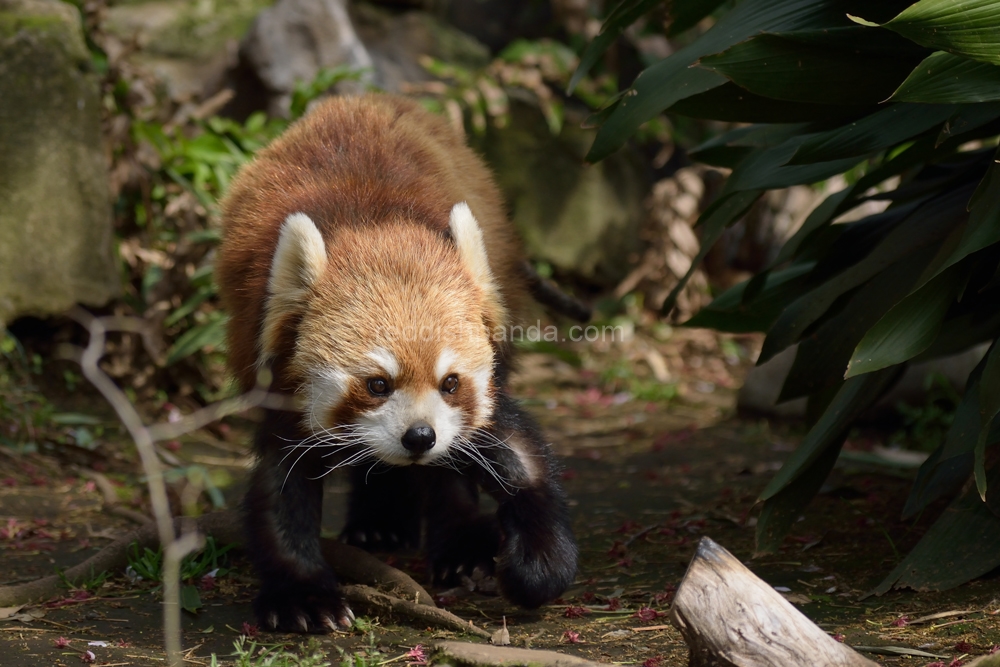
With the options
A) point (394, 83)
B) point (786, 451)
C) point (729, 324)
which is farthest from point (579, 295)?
point (729, 324)

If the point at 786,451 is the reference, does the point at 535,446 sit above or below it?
above

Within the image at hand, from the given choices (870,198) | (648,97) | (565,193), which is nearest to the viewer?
(648,97)

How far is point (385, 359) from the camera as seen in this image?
2980mm

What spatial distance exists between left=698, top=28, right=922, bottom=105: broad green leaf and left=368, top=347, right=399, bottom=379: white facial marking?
1358 millimetres

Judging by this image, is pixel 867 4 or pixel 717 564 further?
pixel 867 4

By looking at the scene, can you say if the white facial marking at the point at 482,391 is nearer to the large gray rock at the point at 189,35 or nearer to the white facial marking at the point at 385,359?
the white facial marking at the point at 385,359

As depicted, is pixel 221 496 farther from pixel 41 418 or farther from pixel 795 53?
pixel 795 53

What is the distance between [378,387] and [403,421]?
0.44 ft

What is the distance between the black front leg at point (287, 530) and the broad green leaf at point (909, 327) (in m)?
1.78

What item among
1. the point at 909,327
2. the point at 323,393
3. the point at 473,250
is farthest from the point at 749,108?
the point at 323,393

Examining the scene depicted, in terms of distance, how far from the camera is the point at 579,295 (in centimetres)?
916

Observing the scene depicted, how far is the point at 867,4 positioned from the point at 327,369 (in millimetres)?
2164

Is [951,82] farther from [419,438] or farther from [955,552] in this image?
[419,438]

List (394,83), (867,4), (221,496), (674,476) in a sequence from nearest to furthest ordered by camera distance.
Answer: (867,4), (221,496), (674,476), (394,83)
